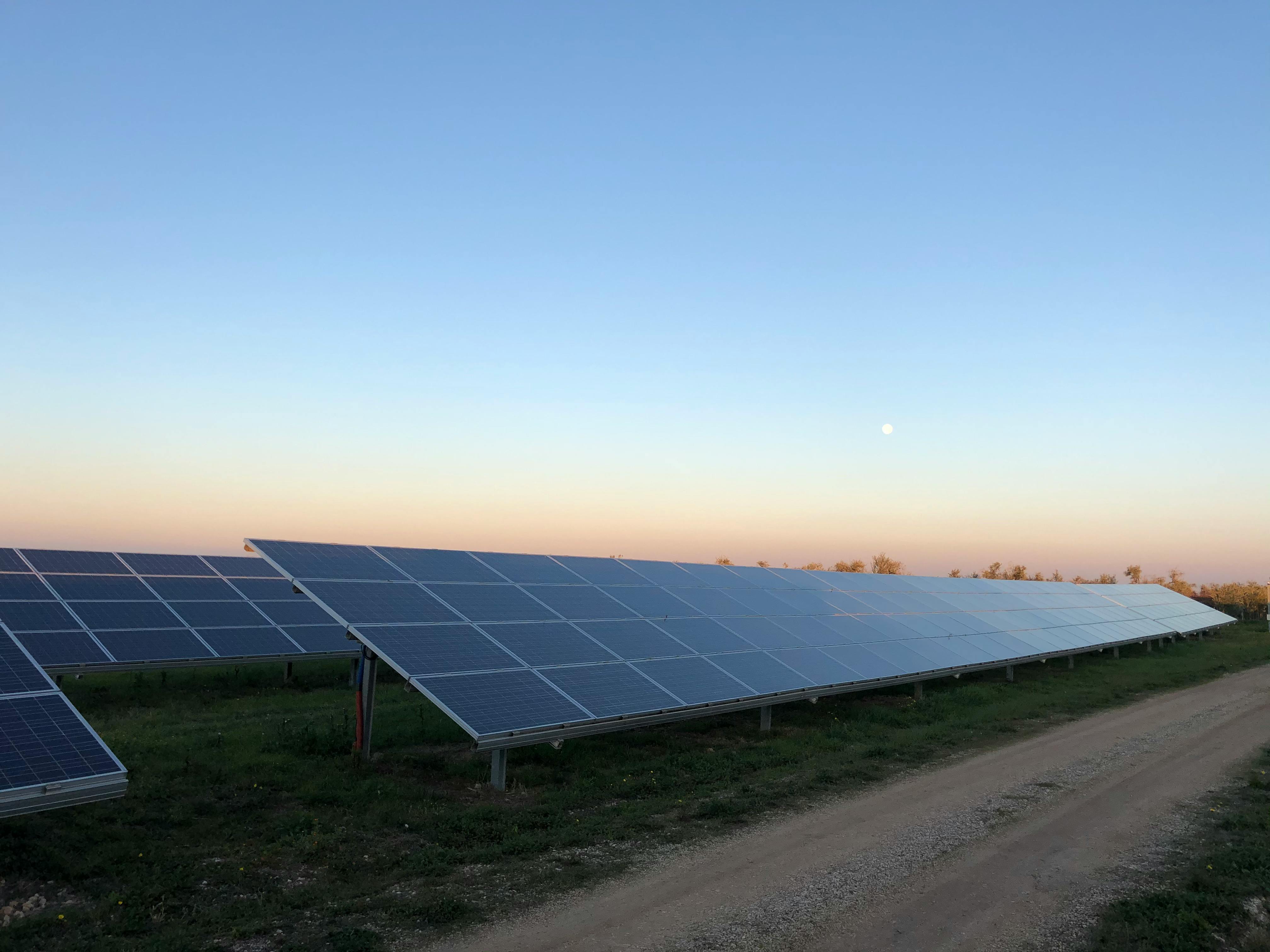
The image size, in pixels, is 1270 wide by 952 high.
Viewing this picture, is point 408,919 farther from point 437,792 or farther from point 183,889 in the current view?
point 437,792

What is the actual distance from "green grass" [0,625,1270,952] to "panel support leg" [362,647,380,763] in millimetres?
534

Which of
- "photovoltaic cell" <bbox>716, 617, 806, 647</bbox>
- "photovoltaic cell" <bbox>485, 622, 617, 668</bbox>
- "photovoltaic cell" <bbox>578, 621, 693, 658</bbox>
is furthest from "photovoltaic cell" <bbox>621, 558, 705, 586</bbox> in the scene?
"photovoltaic cell" <bbox>485, 622, 617, 668</bbox>

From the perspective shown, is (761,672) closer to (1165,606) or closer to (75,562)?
(75,562)

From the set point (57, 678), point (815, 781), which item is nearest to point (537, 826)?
point (815, 781)

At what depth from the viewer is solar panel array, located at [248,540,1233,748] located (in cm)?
1514

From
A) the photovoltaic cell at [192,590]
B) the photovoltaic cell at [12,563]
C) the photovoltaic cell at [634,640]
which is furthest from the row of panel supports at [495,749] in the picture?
the photovoltaic cell at [12,563]

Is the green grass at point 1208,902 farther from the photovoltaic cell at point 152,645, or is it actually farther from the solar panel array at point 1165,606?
the solar panel array at point 1165,606

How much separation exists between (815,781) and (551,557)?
38.1 feet

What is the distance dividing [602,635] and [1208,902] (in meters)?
12.2

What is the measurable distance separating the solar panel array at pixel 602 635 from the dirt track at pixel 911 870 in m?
4.02

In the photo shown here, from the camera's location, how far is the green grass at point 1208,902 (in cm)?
924

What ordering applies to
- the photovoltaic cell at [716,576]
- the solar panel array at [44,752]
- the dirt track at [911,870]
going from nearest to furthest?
the solar panel array at [44,752] < the dirt track at [911,870] < the photovoltaic cell at [716,576]

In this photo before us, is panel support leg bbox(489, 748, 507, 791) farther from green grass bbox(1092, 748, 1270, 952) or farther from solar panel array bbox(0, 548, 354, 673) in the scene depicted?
solar panel array bbox(0, 548, 354, 673)

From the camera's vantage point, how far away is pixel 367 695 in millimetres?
16125
